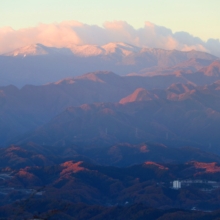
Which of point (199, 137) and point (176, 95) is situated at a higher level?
point (176, 95)

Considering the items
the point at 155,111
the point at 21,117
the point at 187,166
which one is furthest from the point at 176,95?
the point at 187,166

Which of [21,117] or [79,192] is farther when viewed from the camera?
[21,117]

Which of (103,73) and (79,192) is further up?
(103,73)

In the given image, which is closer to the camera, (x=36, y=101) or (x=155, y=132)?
(x=155, y=132)

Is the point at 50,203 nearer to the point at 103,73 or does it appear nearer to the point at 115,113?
the point at 115,113

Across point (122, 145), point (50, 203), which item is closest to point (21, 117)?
point (122, 145)

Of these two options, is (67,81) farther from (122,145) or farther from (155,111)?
(122,145)

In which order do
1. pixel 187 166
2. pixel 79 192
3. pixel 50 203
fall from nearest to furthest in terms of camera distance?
1. pixel 50 203
2. pixel 79 192
3. pixel 187 166

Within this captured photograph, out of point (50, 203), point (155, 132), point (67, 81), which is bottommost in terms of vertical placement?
point (50, 203)

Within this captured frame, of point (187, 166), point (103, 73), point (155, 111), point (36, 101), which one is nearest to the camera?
point (187, 166)
